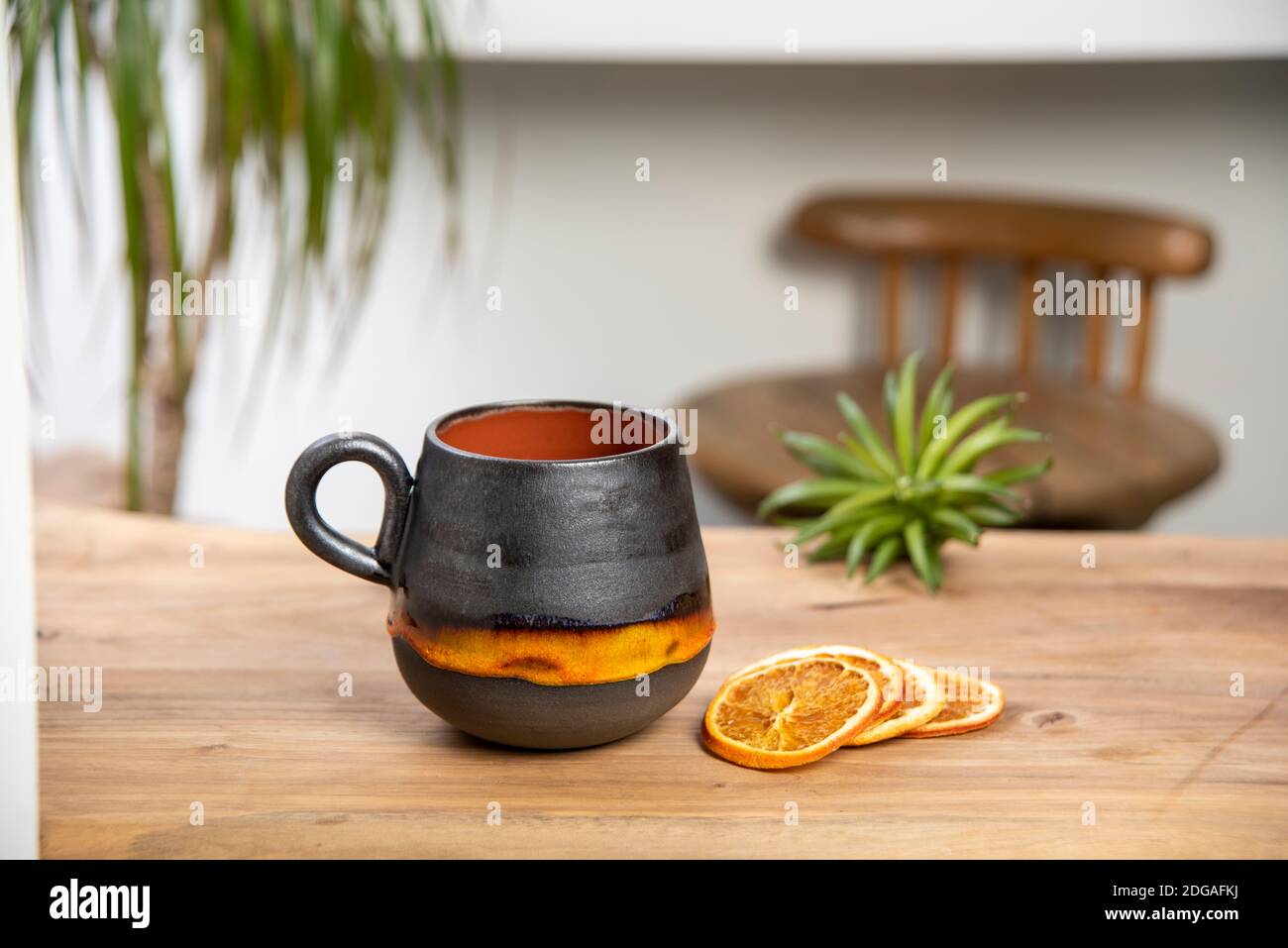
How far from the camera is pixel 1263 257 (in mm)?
2383

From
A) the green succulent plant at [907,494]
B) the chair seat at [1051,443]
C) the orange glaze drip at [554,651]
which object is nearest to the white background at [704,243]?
the chair seat at [1051,443]

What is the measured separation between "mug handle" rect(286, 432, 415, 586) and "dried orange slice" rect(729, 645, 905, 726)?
0.69ft

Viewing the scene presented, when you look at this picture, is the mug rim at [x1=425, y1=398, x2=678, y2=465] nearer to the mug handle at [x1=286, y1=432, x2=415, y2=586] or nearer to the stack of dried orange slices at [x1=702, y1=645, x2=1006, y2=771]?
the mug handle at [x1=286, y1=432, x2=415, y2=586]

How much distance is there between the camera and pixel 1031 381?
1.97 metres

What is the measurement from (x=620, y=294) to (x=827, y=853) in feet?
6.44

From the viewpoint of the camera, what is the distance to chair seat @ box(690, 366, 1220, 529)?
1602 mm

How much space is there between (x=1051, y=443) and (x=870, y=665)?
1.09 metres

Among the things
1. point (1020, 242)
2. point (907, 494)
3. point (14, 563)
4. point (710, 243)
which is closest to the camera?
point (14, 563)

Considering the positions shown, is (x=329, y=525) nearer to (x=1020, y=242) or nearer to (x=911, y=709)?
(x=911, y=709)

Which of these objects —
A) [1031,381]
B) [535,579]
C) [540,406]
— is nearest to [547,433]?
[540,406]

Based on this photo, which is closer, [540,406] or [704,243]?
[540,406]

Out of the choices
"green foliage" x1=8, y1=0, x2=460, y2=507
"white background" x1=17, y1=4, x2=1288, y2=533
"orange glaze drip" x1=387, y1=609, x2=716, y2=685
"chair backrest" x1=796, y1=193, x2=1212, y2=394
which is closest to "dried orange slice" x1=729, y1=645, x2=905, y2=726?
"orange glaze drip" x1=387, y1=609, x2=716, y2=685

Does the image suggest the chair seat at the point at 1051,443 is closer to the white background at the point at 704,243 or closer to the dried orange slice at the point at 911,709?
the white background at the point at 704,243

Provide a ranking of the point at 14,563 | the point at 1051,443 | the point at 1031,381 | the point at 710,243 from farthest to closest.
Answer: the point at 710,243 → the point at 1031,381 → the point at 1051,443 → the point at 14,563
